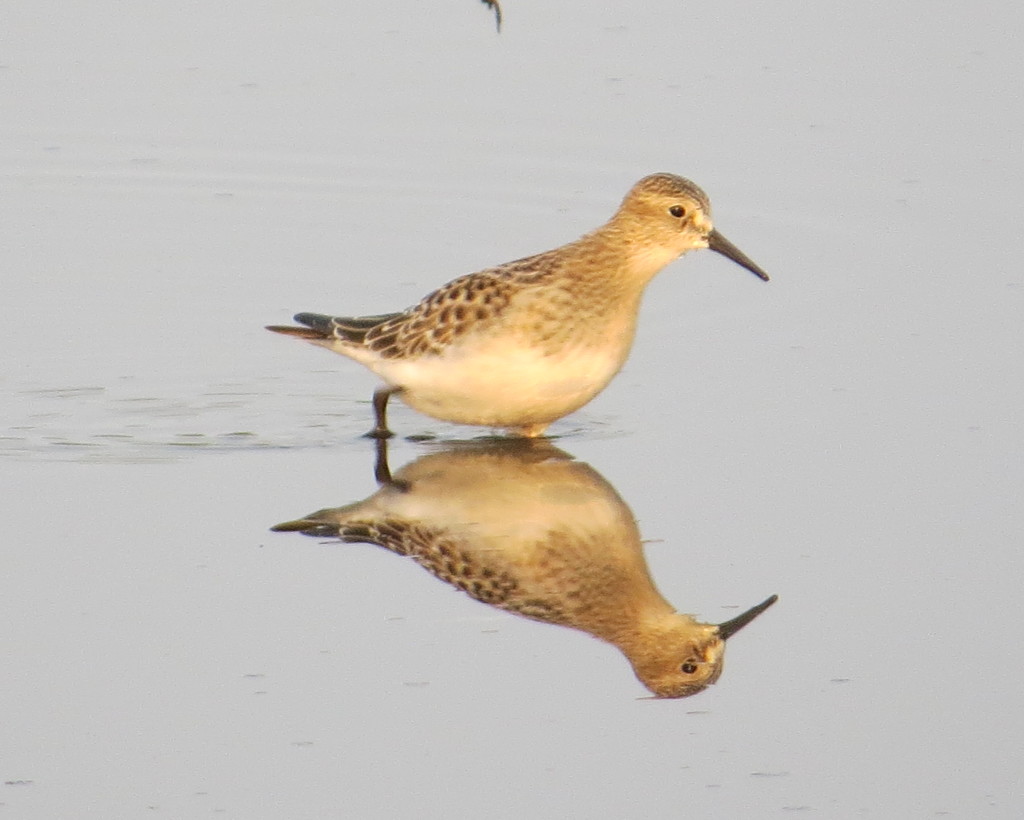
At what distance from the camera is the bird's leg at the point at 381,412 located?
36.3 feet

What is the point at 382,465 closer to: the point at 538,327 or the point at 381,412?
the point at 381,412

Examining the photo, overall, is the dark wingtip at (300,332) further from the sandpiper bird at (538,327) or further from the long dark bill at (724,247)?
the long dark bill at (724,247)

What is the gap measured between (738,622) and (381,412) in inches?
114

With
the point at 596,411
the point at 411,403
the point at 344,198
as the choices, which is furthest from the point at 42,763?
the point at 344,198

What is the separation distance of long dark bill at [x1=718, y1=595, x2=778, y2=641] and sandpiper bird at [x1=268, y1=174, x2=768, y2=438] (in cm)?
206

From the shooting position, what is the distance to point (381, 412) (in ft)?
36.3

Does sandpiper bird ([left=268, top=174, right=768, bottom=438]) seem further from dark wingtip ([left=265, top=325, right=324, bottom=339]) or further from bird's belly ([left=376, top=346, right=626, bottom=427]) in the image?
dark wingtip ([left=265, top=325, right=324, bottom=339])

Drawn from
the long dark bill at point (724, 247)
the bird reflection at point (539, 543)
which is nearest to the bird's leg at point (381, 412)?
the bird reflection at point (539, 543)

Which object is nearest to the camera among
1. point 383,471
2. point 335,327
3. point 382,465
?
point 383,471

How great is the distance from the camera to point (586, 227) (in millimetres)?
14008

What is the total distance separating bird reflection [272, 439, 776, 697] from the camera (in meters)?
8.67

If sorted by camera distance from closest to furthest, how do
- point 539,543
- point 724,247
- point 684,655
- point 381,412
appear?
point 684,655 < point 539,543 < point 724,247 < point 381,412

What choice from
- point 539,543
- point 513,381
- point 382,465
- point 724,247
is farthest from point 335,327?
point 539,543

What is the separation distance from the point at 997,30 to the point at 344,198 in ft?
16.1
